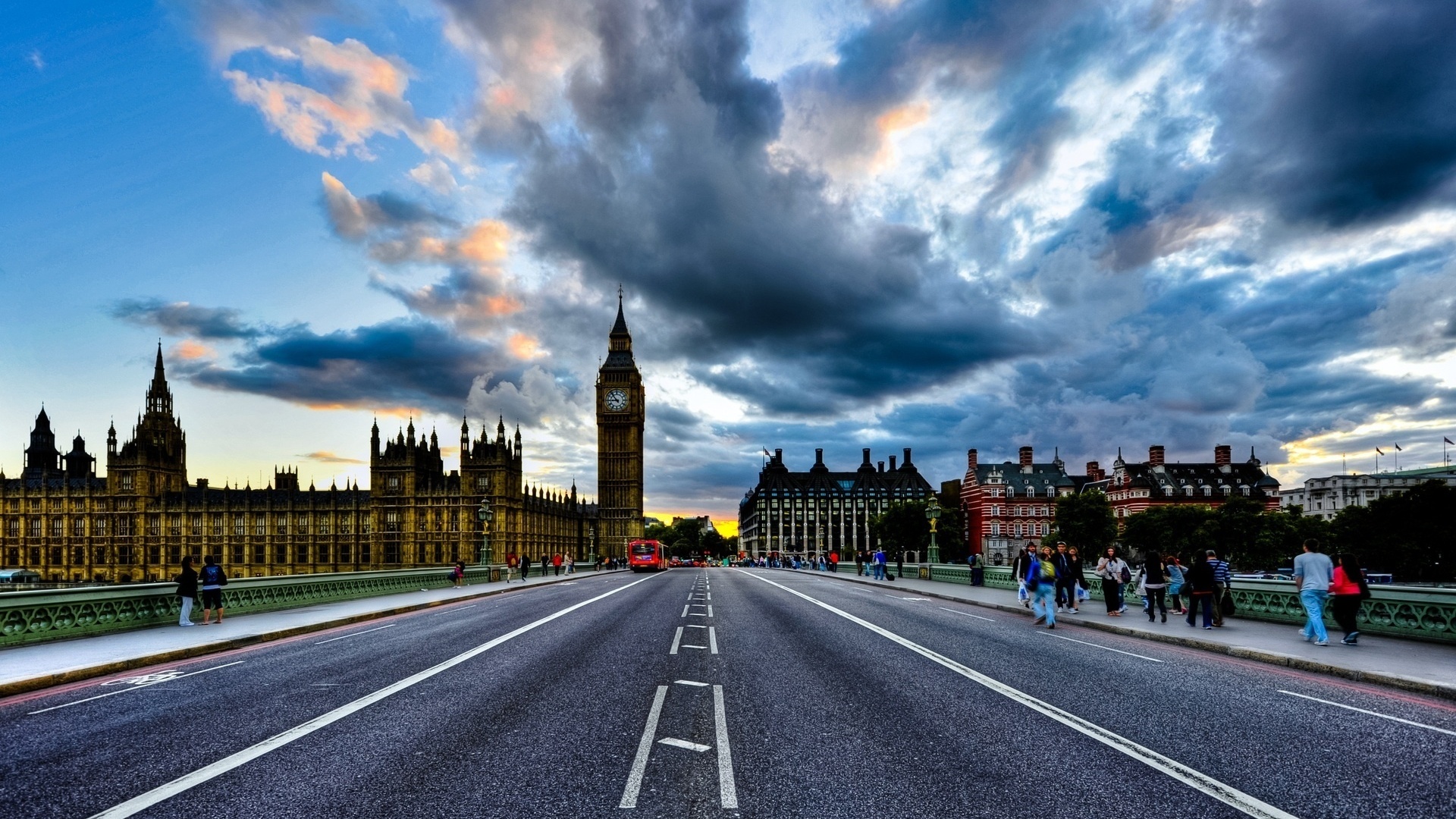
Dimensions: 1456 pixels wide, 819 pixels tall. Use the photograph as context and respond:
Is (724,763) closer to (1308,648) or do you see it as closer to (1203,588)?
(1308,648)

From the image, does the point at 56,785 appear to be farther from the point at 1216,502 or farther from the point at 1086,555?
the point at 1216,502

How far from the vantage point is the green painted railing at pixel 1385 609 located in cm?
1482

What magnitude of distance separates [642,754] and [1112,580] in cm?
1957

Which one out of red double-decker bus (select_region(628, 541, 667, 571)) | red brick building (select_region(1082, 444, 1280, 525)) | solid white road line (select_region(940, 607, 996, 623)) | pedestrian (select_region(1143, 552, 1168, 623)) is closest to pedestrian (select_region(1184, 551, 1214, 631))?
pedestrian (select_region(1143, 552, 1168, 623))

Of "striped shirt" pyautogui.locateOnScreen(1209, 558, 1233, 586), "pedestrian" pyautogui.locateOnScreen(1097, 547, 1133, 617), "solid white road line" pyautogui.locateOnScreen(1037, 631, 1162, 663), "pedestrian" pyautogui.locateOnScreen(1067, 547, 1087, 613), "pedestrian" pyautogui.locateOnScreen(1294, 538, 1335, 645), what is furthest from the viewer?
"pedestrian" pyautogui.locateOnScreen(1067, 547, 1087, 613)

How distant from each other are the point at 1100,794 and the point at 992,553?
12041cm

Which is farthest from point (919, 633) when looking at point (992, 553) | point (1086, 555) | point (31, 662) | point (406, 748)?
point (992, 553)

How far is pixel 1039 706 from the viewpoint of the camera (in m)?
9.13

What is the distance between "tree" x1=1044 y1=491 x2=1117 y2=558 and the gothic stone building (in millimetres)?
88602

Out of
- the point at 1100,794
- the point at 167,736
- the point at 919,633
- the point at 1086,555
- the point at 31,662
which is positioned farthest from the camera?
the point at 1086,555

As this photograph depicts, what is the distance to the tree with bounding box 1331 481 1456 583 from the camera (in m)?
61.0

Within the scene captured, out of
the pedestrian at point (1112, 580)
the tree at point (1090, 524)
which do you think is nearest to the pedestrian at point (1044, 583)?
the pedestrian at point (1112, 580)

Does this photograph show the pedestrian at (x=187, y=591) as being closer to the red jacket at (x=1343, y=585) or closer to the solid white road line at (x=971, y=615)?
the solid white road line at (x=971, y=615)

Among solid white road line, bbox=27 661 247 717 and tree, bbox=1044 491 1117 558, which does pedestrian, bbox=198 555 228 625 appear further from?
tree, bbox=1044 491 1117 558
